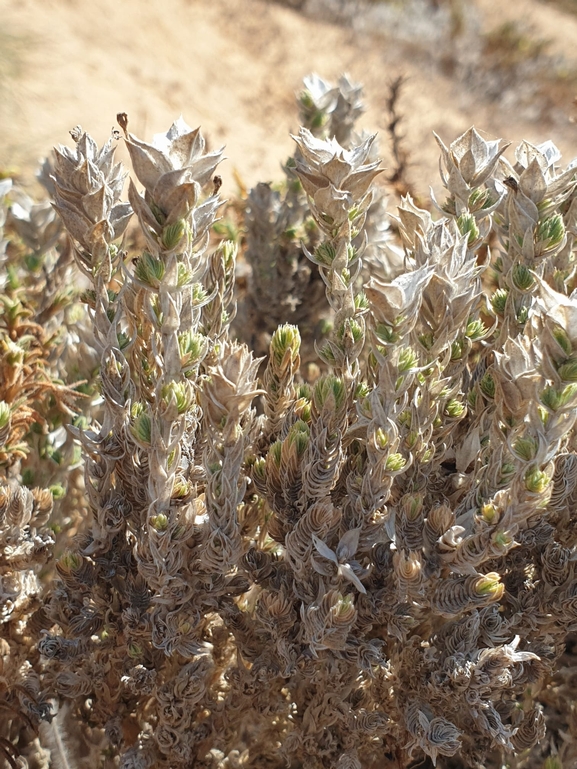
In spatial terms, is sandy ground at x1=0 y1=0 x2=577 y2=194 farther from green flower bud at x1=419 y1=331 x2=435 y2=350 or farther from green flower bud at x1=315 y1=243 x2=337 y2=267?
green flower bud at x1=419 y1=331 x2=435 y2=350

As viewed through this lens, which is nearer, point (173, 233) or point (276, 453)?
point (173, 233)

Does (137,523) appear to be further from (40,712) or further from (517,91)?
(517,91)

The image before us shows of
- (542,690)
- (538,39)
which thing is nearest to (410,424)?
(542,690)

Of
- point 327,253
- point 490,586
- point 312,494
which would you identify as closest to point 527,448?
point 490,586

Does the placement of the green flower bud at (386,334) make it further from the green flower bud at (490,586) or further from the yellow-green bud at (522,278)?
the green flower bud at (490,586)

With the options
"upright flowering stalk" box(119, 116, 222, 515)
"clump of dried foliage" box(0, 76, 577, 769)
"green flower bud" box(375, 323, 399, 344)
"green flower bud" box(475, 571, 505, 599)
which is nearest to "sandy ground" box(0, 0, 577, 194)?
"clump of dried foliage" box(0, 76, 577, 769)

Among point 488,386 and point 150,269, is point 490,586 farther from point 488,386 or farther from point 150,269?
point 150,269

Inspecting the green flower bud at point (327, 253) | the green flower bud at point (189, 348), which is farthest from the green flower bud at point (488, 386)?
the green flower bud at point (189, 348)
